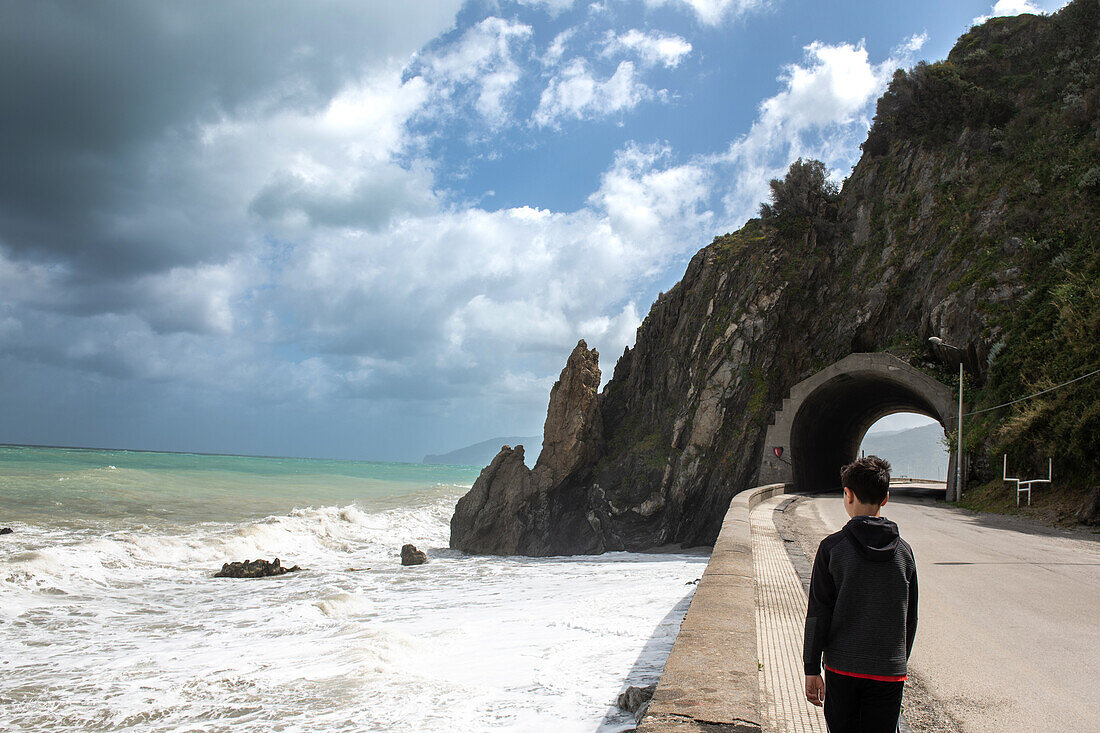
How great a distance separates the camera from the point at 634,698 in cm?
559

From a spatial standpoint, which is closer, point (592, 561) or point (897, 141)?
point (592, 561)

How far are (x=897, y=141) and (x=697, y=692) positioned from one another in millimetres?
35796

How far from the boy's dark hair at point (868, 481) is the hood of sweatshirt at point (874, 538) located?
0.12 metres

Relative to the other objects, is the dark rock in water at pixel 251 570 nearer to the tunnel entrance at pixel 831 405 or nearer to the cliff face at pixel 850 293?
the cliff face at pixel 850 293

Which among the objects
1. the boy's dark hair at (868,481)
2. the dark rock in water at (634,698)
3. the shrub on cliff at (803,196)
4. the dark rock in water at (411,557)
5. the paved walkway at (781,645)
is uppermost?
the shrub on cliff at (803,196)

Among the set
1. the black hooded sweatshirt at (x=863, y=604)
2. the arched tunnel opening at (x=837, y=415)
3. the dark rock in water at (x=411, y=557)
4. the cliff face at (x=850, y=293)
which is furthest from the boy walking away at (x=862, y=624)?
the arched tunnel opening at (x=837, y=415)

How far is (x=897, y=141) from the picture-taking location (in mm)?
31469

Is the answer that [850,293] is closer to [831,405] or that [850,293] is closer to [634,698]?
[831,405]

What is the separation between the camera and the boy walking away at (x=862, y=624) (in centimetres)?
256

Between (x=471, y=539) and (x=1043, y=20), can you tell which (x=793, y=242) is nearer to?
(x=1043, y=20)

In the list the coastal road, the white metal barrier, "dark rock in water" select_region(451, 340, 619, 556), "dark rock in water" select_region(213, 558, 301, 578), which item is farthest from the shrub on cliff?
"dark rock in water" select_region(213, 558, 301, 578)

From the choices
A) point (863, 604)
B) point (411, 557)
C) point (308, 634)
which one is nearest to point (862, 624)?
point (863, 604)

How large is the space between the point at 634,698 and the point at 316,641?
20.6ft

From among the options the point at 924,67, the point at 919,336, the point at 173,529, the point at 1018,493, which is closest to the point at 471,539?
the point at 173,529
